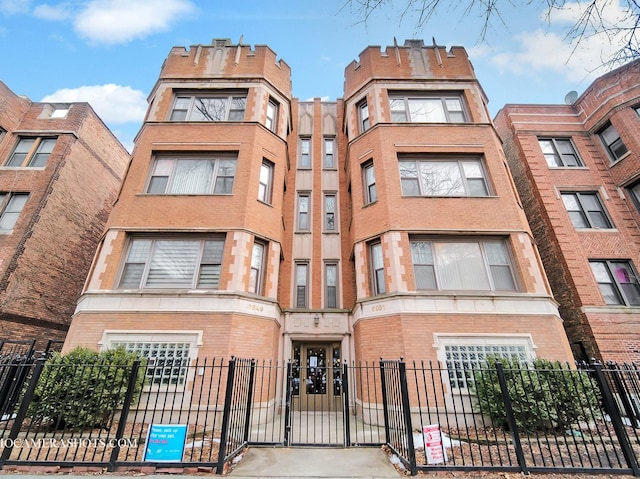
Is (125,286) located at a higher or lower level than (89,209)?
lower

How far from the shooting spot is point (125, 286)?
31.5ft

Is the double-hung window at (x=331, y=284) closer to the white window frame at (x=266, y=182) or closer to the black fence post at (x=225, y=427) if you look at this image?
the white window frame at (x=266, y=182)

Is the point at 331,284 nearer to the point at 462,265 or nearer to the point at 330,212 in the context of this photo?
the point at 330,212

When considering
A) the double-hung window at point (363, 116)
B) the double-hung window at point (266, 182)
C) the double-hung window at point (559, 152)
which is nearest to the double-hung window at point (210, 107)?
the double-hung window at point (266, 182)

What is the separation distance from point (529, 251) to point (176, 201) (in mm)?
12356

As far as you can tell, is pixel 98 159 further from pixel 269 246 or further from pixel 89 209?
pixel 269 246

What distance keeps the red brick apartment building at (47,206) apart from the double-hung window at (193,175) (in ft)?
22.8

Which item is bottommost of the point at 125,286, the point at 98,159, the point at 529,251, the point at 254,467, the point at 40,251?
the point at 254,467

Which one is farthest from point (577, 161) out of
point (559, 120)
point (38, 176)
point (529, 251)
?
point (38, 176)

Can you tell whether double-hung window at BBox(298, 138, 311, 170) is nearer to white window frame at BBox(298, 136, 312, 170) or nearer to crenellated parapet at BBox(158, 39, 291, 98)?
white window frame at BBox(298, 136, 312, 170)

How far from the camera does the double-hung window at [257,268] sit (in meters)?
10.3

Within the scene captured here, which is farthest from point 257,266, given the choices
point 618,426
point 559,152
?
point 559,152

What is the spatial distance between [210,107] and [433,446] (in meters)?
14.4

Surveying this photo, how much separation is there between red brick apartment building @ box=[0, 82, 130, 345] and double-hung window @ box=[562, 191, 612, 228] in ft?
77.9
